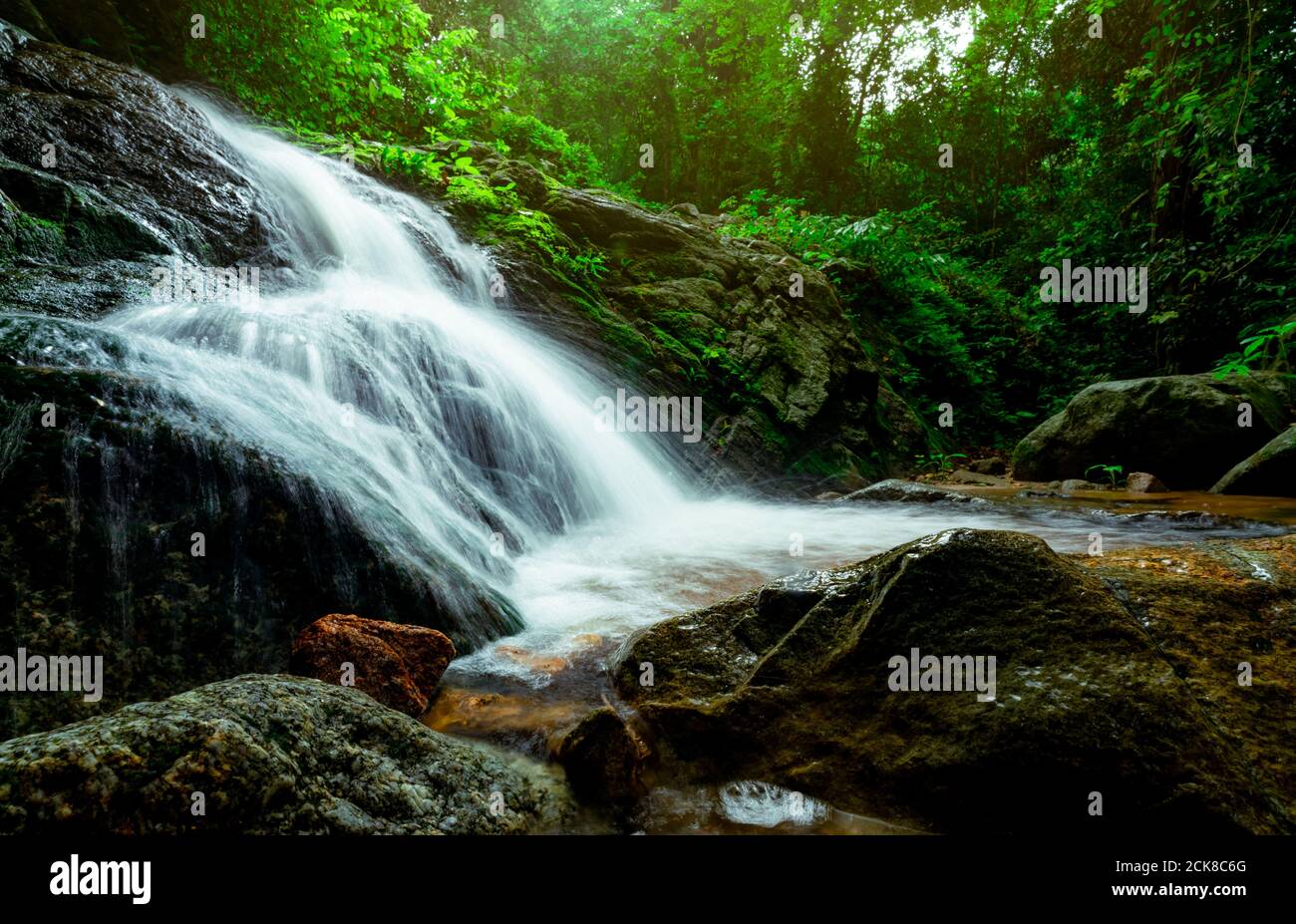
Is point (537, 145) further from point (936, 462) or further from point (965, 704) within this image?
point (965, 704)

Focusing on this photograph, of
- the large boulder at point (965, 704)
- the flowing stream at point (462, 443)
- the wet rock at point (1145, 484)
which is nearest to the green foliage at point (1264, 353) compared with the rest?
the wet rock at point (1145, 484)

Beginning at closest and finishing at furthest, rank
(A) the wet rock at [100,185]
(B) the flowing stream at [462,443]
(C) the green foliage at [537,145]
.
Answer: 1. (B) the flowing stream at [462,443]
2. (A) the wet rock at [100,185]
3. (C) the green foliage at [537,145]

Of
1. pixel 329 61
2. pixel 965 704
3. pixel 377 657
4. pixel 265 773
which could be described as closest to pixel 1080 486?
pixel 965 704

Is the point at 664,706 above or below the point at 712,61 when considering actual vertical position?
below

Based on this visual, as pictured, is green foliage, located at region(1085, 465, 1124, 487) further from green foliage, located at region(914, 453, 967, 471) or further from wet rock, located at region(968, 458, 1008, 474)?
green foliage, located at region(914, 453, 967, 471)

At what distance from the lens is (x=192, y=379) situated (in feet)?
Result: 12.0

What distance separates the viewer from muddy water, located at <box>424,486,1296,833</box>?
6.75 ft

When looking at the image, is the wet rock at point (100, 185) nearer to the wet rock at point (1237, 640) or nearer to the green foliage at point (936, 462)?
the wet rock at point (1237, 640)

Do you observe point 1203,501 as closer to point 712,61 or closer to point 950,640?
point 950,640

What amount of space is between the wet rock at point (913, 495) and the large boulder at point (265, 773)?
637cm

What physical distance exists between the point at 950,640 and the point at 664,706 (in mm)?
1105

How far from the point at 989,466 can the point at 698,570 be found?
840 centimetres

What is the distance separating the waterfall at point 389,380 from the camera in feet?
11.9
